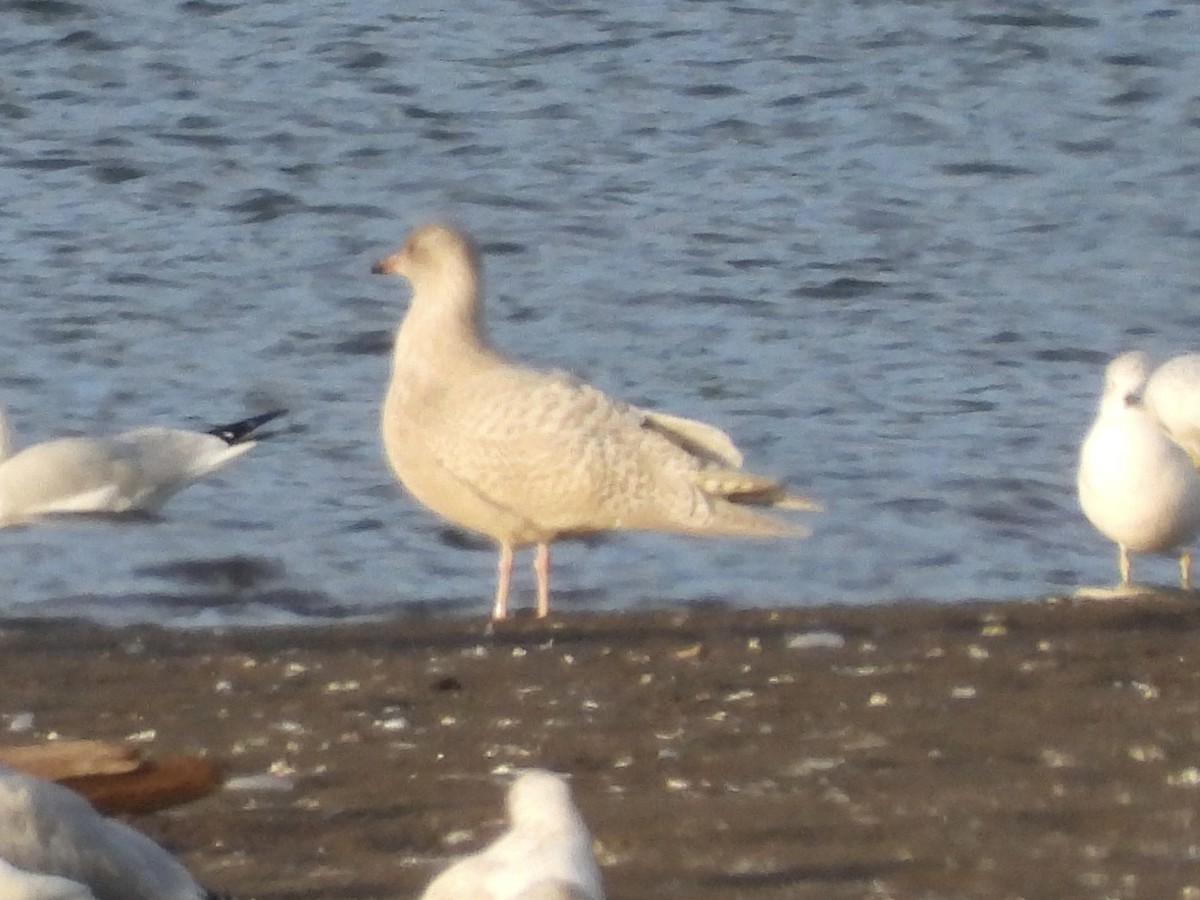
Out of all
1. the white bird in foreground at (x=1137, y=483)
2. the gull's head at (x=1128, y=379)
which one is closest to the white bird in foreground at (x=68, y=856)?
the white bird in foreground at (x=1137, y=483)

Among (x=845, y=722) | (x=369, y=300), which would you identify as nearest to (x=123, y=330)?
(x=369, y=300)

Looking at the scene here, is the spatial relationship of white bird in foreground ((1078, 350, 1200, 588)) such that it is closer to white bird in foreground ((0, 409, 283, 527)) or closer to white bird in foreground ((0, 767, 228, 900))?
white bird in foreground ((0, 409, 283, 527))

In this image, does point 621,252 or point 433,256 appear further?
point 621,252

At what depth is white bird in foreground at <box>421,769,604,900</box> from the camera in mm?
3697

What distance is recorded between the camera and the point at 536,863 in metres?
3.74

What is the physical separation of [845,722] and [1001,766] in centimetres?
46

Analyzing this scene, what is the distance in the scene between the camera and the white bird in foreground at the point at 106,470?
9.03m

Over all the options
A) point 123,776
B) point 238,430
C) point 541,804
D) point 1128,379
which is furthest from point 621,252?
point 541,804

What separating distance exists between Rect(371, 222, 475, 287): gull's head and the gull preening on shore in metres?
0.36

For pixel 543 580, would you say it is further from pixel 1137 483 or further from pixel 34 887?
pixel 34 887

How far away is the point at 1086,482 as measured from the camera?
805 cm

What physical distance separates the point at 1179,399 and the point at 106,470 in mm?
3364

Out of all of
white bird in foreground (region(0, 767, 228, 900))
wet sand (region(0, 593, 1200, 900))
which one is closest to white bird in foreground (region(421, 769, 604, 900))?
white bird in foreground (region(0, 767, 228, 900))

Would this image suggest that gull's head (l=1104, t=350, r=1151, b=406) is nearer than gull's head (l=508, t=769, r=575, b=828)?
No
